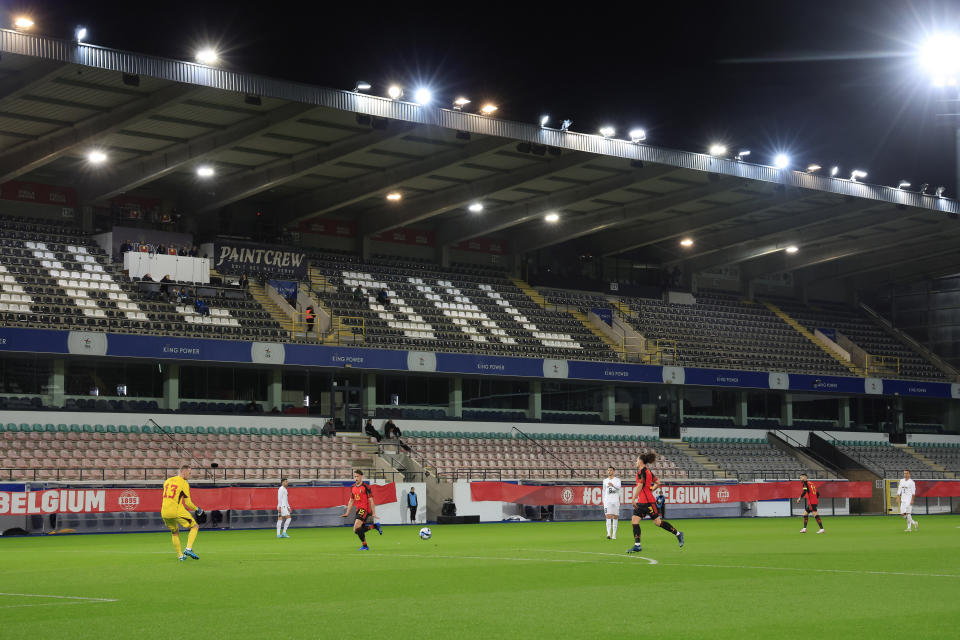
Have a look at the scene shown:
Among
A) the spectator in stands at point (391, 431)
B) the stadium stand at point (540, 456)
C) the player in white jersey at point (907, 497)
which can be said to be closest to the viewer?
the player in white jersey at point (907, 497)

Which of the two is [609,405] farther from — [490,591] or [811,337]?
[490,591]

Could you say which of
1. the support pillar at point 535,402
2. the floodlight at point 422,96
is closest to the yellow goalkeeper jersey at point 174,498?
the floodlight at point 422,96

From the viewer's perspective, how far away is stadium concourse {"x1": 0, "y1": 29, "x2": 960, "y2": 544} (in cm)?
3984

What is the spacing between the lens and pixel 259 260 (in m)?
51.0

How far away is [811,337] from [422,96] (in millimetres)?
34781

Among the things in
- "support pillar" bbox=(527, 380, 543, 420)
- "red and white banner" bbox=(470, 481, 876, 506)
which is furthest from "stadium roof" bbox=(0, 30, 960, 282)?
"red and white banner" bbox=(470, 481, 876, 506)

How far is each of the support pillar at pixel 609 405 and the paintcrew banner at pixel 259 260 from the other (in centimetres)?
1623

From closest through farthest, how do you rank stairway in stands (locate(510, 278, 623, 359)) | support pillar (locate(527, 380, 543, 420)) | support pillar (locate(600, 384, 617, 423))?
support pillar (locate(527, 380, 543, 420)) → support pillar (locate(600, 384, 617, 423)) → stairway in stands (locate(510, 278, 623, 359))

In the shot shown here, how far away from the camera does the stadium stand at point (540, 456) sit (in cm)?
4649

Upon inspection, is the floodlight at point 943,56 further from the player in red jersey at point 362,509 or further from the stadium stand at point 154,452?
the stadium stand at point 154,452

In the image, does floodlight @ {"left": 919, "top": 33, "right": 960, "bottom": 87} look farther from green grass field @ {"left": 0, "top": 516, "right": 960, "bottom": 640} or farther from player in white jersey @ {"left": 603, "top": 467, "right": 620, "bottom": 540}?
player in white jersey @ {"left": 603, "top": 467, "right": 620, "bottom": 540}

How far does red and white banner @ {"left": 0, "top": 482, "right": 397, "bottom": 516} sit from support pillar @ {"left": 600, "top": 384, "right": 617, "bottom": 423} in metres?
19.7

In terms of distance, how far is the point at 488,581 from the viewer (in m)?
16.3

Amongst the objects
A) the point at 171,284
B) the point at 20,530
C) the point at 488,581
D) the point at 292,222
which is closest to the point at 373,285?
the point at 292,222
